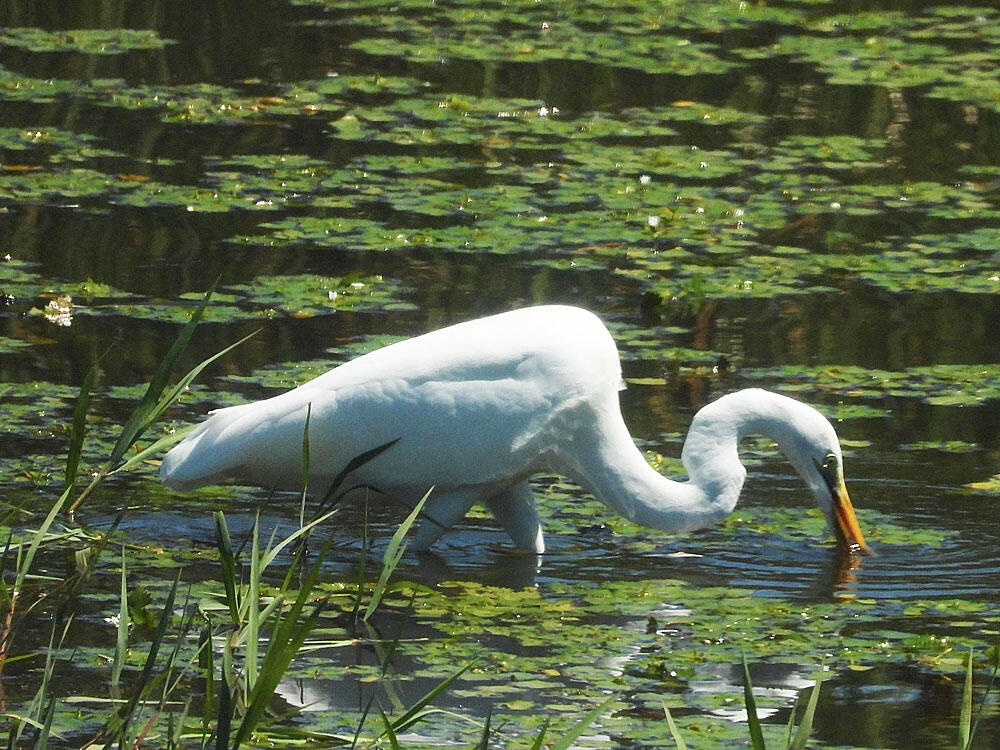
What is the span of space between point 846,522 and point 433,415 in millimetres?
1340

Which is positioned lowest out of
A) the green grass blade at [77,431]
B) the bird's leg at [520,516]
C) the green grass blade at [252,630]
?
the bird's leg at [520,516]

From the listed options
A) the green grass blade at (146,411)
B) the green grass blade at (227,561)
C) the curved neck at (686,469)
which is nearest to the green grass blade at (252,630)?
the green grass blade at (227,561)

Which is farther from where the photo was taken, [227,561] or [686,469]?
[686,469]

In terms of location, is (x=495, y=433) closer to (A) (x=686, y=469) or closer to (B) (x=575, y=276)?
(A) (x=686, y=469)

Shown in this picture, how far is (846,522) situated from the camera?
5965 mm

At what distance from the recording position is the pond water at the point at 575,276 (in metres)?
5.06

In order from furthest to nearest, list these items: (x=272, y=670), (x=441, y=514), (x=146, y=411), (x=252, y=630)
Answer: (x=441, y=514) < (x=146, y=411) < (x=252, y=630) < (x=272, y=670)

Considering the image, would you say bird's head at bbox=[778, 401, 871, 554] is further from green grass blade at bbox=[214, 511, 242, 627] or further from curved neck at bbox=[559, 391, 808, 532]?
green grass blade at bbox=[214, 511, 242, 627]

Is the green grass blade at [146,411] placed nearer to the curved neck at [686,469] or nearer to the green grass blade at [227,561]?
the green grass blade at [227,561]

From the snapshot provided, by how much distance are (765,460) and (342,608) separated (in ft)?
7.36

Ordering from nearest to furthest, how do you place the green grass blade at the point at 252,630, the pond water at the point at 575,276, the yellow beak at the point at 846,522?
the green grass blade at the point at 252,630 < the pond water at the point at 575,276 < the yellow beak at the point at 846,522

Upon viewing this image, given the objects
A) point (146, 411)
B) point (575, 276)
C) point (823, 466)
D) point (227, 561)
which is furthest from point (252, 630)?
point (575, 276)

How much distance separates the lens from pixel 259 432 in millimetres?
5711

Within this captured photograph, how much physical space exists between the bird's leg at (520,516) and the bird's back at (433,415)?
184mm
